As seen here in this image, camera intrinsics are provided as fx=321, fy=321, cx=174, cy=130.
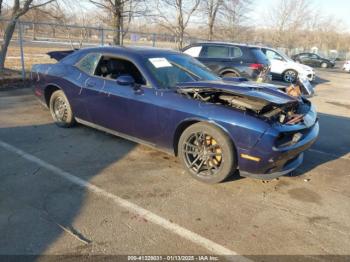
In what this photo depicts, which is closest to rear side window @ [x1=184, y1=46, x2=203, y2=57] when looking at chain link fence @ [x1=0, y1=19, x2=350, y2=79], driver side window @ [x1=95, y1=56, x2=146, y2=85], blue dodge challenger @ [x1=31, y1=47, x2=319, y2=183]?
chain link fence @ [x1=0, y1=19, x2=350, y2=79]

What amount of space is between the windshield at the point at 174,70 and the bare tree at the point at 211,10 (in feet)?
67.2

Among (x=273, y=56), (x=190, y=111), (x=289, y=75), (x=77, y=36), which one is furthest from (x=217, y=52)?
(x=190, y=111)

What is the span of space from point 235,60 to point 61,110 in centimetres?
682

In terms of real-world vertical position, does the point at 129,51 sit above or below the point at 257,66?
above

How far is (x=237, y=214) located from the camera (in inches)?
132

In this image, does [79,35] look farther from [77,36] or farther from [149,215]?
[149,215]

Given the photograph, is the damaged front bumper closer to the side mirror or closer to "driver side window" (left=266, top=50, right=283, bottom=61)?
the side mirror

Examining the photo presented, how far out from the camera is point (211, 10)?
24.6 meters

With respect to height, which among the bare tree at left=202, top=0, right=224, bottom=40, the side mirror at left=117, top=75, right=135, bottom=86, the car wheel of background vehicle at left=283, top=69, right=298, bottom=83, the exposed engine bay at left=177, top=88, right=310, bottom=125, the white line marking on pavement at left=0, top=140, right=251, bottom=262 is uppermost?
the bare tree at left=202, top=0, right=224, bottom=40

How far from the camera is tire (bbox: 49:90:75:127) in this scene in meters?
5.69

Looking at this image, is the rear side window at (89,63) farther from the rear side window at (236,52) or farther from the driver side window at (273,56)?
the driver side window at (273,56)

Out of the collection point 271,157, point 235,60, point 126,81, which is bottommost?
point 271,157

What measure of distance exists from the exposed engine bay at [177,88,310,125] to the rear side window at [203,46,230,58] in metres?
7.14

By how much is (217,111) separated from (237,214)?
1.20 meters
